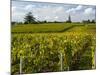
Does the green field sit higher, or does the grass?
the grass

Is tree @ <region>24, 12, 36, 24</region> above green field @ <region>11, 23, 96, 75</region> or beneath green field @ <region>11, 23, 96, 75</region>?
above

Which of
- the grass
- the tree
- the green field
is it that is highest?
the tree

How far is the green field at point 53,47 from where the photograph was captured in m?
2.79

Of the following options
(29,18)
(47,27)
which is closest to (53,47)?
(47,27)

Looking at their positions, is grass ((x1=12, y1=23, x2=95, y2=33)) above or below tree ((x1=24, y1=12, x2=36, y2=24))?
below

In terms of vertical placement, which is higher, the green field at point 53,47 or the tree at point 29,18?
the tree at point 29,18

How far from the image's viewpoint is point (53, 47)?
2.93 meters

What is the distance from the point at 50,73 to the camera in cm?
290

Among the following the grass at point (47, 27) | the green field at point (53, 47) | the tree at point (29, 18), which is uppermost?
the tree at point (29, 18)

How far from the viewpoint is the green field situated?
2791 millimetres

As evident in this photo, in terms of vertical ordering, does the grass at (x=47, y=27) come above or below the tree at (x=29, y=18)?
below
